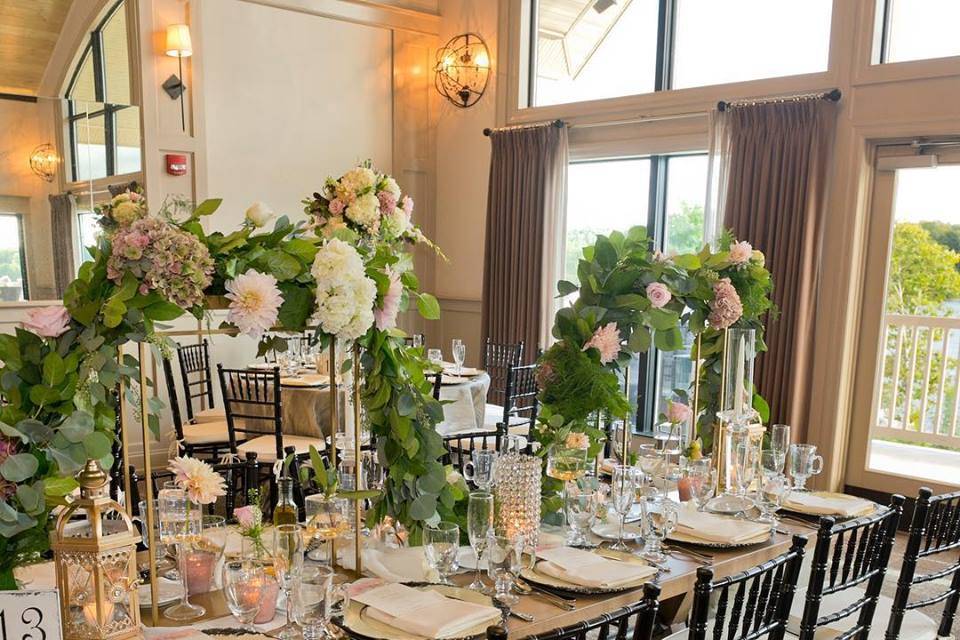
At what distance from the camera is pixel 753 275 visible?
2693 mm

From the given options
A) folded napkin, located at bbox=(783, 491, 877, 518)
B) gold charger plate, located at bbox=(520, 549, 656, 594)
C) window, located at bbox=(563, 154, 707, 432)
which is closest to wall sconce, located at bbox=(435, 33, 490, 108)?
window, located at bbox=(563, 154, 707, 432)

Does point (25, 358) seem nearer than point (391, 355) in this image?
Yes

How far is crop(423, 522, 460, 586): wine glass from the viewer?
6.06 feet

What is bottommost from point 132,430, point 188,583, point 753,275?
point 132,430

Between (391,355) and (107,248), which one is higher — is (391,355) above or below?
below

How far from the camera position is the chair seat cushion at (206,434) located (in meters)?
4.68

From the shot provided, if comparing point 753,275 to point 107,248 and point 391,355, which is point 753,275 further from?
point 107,248

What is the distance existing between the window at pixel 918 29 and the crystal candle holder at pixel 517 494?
3837mm

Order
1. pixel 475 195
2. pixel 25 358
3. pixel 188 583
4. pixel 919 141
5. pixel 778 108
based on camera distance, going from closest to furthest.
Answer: pixel 25 358 → pixel 188 583 → pixel 919 141 → pixel 778 108 → pixel 475 195

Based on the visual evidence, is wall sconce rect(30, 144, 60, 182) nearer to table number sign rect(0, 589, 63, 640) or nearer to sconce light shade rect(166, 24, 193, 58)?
sconce light shade rect(166, 24, 193, 58)

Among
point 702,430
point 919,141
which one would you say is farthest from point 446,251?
point 702,430

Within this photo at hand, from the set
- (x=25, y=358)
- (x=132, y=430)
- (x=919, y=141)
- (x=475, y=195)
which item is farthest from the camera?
(x=475, y=195)

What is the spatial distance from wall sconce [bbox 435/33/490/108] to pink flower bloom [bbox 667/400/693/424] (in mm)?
4711

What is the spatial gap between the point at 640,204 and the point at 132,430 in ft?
12.9
